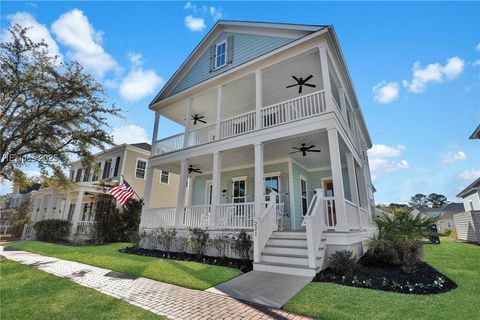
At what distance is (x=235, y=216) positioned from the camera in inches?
319

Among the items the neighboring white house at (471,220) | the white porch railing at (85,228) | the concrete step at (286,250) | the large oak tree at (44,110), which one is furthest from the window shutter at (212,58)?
the neighboring white house at (471,220)

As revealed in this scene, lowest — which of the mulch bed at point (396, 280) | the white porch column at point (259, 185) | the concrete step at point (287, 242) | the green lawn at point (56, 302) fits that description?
the green lawn at point (56, 302)

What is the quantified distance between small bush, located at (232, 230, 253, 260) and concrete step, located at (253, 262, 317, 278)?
0.91m

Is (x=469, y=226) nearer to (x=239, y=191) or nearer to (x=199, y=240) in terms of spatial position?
(x=239, y=191)

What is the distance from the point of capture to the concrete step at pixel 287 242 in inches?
246

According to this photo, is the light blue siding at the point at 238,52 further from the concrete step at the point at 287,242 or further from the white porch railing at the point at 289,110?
the concrete step at the point at 287,242

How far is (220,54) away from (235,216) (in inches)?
323

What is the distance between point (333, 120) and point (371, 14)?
215 inches

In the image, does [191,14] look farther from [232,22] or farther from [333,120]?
[333,120]

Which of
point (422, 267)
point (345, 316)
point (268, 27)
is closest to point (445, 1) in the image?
point (268, 27)

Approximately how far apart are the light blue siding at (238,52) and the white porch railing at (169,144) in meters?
3.17

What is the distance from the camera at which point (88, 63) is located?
1251 cm

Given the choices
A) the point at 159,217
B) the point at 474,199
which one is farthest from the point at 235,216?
the point at 474,199

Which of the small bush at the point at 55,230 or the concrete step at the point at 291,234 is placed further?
the small bush at the point at 55,230
